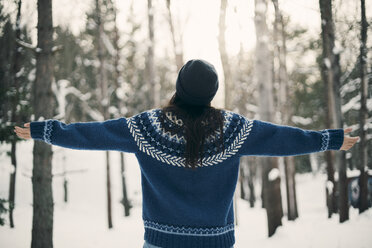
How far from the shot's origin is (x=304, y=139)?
69.8 inches

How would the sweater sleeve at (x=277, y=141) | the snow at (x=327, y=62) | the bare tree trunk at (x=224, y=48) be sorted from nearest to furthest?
the sweater sleeve at (x=277, y=141), the snow at (x=327, y=62), the bare tree trunk at (x=224, y=48)

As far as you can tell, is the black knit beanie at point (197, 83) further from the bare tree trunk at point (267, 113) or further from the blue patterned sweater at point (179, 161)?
the bare tree trunk at point (267, 113)

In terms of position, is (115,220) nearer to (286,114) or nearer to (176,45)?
(176,45)

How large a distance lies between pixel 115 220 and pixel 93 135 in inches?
494

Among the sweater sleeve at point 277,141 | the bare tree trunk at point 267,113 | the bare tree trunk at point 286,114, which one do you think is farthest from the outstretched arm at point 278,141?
the bare tree trunk at point 286,114

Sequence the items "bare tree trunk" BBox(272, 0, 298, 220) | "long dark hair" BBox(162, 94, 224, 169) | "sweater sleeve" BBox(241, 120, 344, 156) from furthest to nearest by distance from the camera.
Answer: "bare tree trunk" BBox(272, 0, 298, 220) < "sweater sleeve" BBox(241, 120, 344, 156) < "long dark hair" BBox(162, 94, 224, 169)

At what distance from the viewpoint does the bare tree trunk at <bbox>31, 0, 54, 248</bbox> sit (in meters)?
5.09

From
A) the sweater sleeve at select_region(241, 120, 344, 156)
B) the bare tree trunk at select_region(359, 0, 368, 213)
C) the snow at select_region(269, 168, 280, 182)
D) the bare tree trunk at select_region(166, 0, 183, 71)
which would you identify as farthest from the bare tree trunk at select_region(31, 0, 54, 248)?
the bare tree trunk at select_region(359, 0, 368, 213)

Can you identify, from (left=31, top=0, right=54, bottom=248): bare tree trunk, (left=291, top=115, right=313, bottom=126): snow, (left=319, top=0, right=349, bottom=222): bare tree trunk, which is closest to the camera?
(left=31, top=0, right=54, bottom=248): bare tree trunk

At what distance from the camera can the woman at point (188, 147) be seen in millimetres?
1632

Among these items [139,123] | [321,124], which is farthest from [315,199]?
[139,123]

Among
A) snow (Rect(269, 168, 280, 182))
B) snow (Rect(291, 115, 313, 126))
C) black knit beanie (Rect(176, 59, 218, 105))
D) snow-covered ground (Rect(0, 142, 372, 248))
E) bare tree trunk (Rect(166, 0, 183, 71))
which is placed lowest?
snow-covered ground (Rect(0, 142, 372, 248))

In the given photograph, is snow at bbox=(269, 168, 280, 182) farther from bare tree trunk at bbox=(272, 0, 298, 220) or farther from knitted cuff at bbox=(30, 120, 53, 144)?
knitted cuff at bbox=(30, 120, 53, 144)

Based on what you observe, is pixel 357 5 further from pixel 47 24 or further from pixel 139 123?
pixel 139 123
